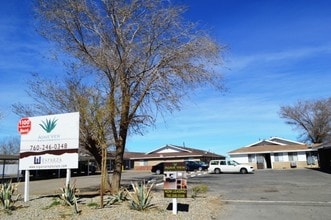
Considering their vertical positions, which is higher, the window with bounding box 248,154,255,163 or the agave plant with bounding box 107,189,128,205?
the window with bounding box 248,154,255,163

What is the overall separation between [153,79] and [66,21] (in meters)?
4.52

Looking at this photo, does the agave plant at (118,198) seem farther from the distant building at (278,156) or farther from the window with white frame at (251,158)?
the window with white frame at (251,158)

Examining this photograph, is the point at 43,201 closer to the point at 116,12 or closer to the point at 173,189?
the point at 173,189

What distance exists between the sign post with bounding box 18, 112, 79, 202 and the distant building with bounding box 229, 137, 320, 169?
143 feet

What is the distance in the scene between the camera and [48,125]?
1398 cm

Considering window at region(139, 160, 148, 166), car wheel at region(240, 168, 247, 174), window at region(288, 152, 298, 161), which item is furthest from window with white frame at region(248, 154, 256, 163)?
window at region(139, 160, 148, 166)

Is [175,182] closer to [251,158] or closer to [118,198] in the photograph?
[118,198]

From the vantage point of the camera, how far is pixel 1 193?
11898 millimetres

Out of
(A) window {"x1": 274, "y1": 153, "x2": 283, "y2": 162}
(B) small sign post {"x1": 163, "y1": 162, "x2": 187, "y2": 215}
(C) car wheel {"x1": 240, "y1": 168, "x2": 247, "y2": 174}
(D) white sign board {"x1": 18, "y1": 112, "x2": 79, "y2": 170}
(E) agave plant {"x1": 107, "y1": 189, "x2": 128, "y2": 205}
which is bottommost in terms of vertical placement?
(E) agave plant {"x1": 107, "y1": 189, "x2": 128, "y2": 205}

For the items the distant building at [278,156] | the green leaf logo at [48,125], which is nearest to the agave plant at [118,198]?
the green leaf logo at [48,125]

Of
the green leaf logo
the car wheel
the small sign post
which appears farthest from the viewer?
the car wheel

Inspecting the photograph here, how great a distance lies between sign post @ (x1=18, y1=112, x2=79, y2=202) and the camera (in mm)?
13398

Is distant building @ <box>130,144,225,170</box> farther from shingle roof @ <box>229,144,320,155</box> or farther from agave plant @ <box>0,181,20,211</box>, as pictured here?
agave plant @ <box>0,181,20,211</box>

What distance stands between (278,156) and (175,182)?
147ft
